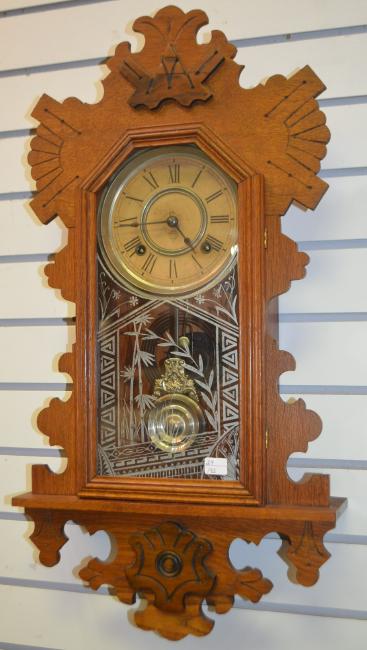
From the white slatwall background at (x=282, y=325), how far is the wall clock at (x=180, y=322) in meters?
0.15

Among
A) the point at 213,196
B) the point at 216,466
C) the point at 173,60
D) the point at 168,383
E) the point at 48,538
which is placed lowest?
the point at 48,538

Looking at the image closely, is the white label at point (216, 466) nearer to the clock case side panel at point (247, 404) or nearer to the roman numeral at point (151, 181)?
the clock case side panel at point (247, 404)

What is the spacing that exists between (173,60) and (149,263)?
0.30m

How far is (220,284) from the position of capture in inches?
41.9

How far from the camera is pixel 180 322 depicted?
1.08 metres

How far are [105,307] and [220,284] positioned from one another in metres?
0.18

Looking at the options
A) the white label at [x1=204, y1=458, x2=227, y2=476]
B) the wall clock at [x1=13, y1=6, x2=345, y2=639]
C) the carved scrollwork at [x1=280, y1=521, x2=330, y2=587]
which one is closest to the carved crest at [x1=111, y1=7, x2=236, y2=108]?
the wall clock at [x1=13, y1=6, x2=345, y2=639]

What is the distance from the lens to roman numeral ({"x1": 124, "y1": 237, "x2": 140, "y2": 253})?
1104 millimetres

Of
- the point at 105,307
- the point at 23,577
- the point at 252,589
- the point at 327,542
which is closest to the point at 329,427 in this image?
the point at 327,542

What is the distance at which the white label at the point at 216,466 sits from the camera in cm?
105

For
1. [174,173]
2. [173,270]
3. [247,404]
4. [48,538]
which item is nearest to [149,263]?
[173,270]

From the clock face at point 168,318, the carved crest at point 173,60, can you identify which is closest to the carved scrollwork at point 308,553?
the clock face at point 168,318

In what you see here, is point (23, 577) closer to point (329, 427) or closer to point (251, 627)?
point (251, 627)

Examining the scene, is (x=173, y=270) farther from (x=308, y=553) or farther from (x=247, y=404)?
(x=308, y=553)
